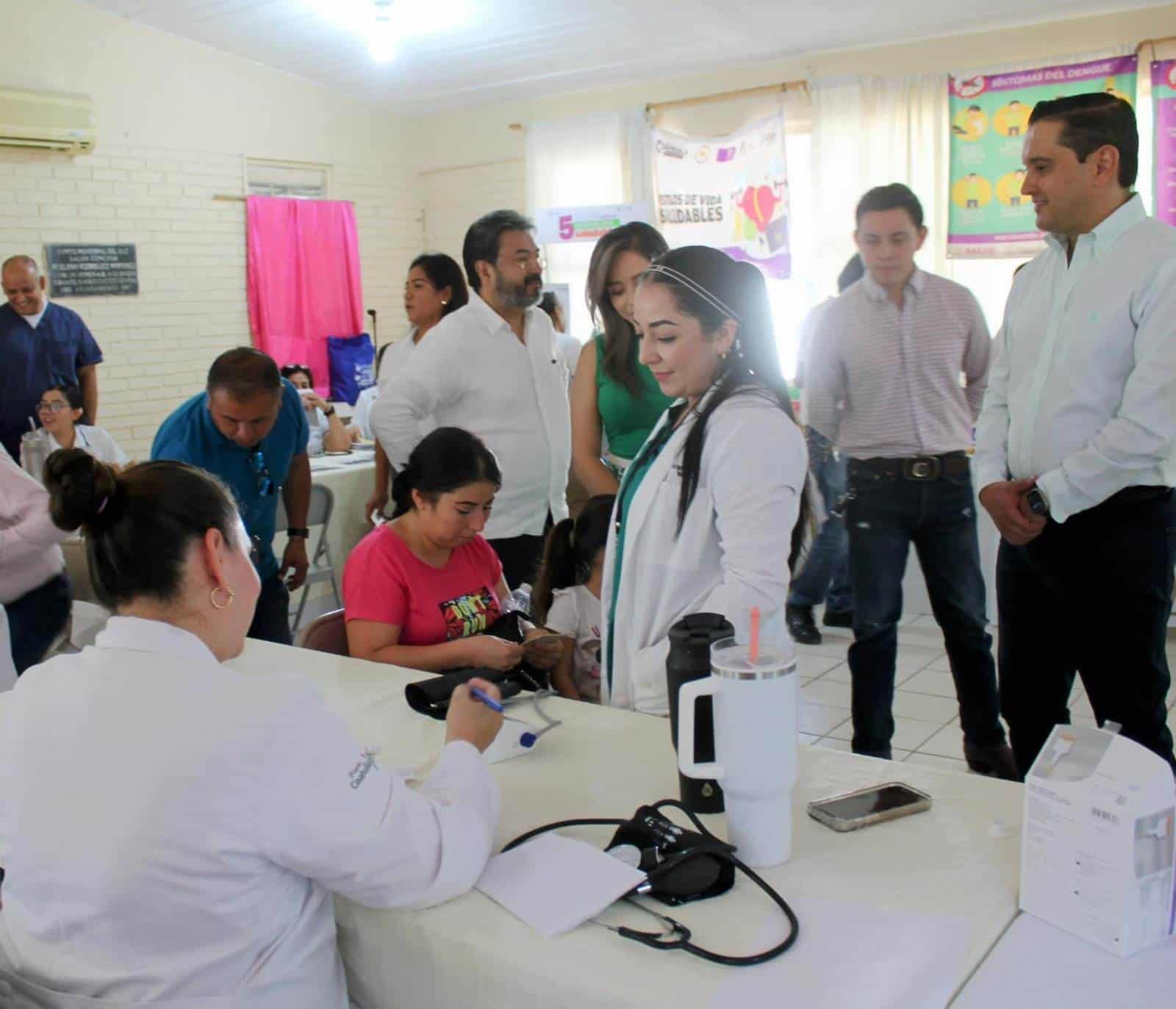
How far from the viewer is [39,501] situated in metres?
2.42

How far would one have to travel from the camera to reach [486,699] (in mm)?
1360

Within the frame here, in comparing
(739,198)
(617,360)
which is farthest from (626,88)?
(617,360)

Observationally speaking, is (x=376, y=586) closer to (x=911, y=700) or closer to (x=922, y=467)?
(x=922, y=467)

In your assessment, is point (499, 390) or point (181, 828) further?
point (499, 390)

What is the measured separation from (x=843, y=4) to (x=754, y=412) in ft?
15.7

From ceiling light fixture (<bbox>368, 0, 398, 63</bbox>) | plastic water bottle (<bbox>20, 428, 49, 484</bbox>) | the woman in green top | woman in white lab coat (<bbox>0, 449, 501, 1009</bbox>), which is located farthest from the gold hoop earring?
ceiling light fixture (<bbox>368, 0, 398, 63</bbox>)

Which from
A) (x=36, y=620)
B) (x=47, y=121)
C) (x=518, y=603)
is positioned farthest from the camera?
(x=47, y=121)

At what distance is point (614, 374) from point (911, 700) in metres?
1.85

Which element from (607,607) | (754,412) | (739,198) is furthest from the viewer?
(739,198)


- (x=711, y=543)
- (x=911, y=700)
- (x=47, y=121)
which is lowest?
(x=911, y=700)

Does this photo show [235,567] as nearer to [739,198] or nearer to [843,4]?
[843,4]

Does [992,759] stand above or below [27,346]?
below

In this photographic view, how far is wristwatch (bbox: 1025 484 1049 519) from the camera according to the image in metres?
2.12

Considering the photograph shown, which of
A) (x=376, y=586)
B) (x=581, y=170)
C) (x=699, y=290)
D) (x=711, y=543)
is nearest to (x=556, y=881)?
(x=711, y=543)
